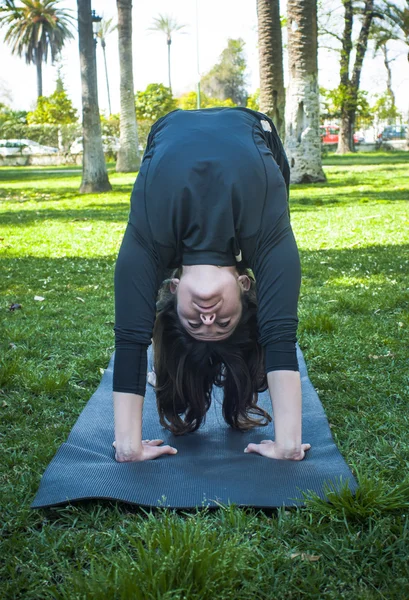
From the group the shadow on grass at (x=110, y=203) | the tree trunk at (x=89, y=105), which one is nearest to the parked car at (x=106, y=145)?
the tree trunk at (x=89, y=105)

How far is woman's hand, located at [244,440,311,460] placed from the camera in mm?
3039

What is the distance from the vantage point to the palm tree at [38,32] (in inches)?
2379

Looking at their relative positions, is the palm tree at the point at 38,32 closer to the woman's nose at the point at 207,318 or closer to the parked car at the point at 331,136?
the parked car at the point at 331,136

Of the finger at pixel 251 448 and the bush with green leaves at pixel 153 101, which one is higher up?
the bush with green leaves at pixel 153 101

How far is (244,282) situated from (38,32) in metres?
64.9

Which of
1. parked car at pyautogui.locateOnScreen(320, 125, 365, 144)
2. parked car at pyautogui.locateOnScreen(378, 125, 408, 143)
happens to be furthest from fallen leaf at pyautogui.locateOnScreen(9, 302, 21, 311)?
parked car at pyautogui.locateOnScreen(320, 125, 365, 144)

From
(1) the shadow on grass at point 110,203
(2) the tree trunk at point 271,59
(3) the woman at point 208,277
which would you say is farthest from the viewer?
(2) the tree trunk at point 271,59

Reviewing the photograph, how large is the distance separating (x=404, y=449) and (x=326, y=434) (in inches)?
14.6

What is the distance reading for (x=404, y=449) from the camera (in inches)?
124

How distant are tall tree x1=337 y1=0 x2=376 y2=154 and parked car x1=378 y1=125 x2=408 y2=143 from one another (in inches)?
289

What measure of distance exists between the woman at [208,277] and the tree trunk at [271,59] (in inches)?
524

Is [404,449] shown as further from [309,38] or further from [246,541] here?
[309,38]

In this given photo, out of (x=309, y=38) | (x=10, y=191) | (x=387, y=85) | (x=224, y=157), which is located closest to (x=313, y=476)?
(x=224, y=157)

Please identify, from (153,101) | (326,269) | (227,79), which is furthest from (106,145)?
(227,79)
